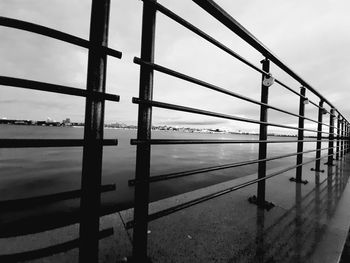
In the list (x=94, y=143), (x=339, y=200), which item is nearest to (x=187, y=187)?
(x=339, y=200)

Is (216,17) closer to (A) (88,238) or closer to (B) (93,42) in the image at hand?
(B) (93,42)

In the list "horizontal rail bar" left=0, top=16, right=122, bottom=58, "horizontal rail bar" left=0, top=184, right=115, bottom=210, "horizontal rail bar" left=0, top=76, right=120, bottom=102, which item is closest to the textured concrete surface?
"horizontal rail bar" left=0, top=184, right=115, bottom=210

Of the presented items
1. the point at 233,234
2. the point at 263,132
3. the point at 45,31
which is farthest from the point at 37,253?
the point at 263,132

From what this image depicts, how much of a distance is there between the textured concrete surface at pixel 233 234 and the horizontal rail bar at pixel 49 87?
35.3 inches

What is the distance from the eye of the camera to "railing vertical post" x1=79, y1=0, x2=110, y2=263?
0.73 metres

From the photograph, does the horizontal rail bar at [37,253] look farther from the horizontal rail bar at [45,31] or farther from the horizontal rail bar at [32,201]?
the horizontal rail bar at [45,31]

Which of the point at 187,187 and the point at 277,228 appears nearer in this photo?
the point at 277,228

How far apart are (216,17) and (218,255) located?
146cm

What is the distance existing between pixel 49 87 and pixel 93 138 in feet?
0.77

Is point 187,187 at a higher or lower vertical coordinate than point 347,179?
lower

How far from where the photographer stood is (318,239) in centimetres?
125

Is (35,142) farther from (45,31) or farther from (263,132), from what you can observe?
(263,132)

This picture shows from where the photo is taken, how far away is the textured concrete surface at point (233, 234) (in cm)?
108

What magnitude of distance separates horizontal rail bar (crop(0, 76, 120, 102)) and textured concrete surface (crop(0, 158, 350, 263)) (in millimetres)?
896
